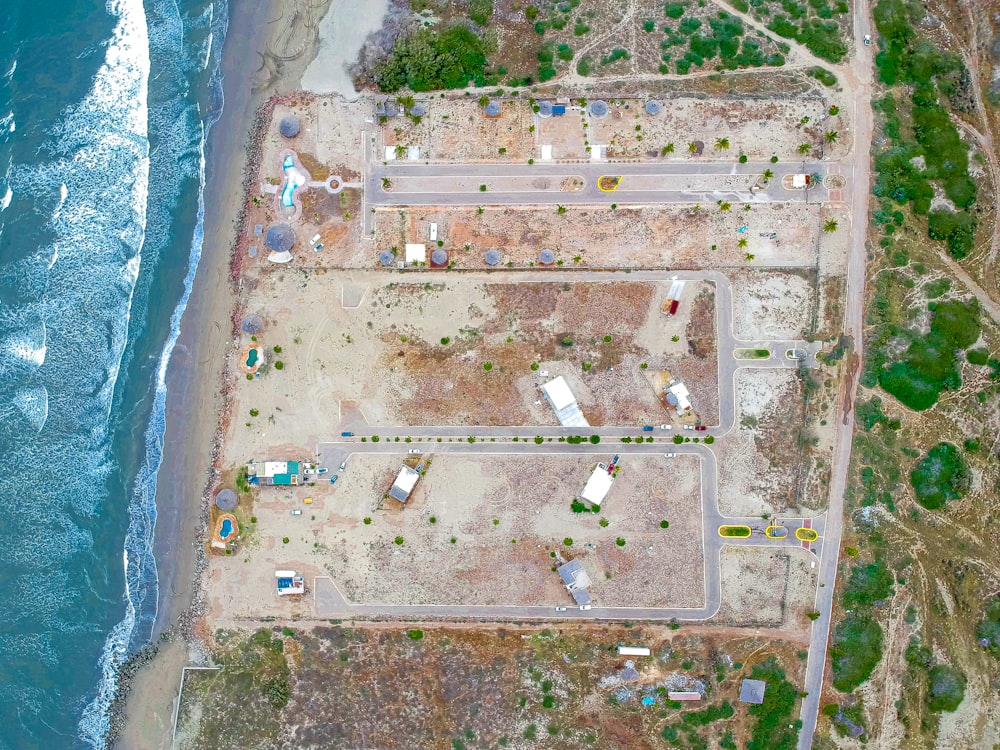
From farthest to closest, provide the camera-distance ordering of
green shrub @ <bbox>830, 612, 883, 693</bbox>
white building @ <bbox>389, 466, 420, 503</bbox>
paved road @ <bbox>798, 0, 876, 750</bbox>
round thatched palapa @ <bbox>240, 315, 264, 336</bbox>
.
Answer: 1. round thatched palapa @ <bbox>240, 315, 264, 336</bbox>
2. white building @ <bbox>389, 466, 420, 503</bbox>
3. paved road @ <bbox>798, 0, 876, 750</bbox>
4. green shrub @ <bbox>830, 612, 883, 693</bbox>

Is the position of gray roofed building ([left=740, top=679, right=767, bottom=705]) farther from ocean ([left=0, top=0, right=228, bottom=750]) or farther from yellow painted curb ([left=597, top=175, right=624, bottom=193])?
ocean ([left=0, top=0, right=228, bottom=750])

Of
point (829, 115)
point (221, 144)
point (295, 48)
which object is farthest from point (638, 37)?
point (221, 144)

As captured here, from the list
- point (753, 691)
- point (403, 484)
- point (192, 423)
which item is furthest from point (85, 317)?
point (753, 691)

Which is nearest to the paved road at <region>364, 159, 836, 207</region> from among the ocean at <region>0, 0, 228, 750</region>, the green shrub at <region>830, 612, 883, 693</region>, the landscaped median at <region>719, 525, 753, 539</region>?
the ocean at <region>0, 0, 228, 750</region>

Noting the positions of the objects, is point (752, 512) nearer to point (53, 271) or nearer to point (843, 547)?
point (843, 547)

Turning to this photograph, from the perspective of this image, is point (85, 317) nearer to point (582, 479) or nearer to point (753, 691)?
point (582, 479)

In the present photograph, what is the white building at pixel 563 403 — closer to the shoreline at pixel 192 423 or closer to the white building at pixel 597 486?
the white building at pixel 597 486

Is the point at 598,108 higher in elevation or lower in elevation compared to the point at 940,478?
higher
